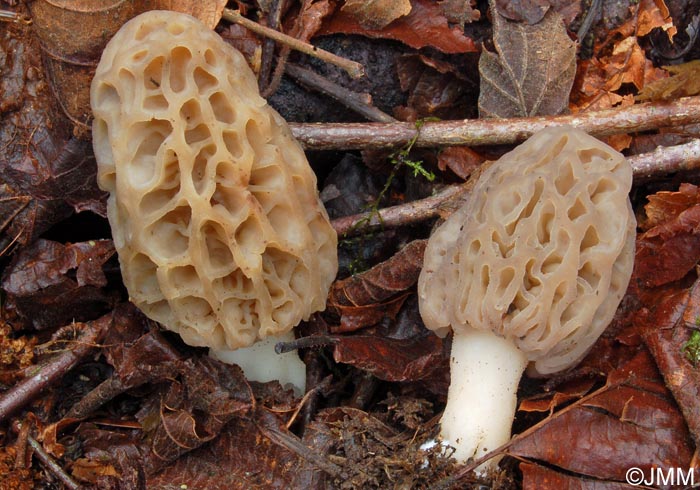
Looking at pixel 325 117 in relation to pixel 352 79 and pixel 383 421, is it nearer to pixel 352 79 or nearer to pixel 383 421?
pixel 352 79

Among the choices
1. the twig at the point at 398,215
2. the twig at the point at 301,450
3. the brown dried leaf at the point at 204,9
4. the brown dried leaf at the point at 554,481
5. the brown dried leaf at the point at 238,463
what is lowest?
the brown dried leaf at the point at 238,463

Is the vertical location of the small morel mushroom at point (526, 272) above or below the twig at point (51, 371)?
above

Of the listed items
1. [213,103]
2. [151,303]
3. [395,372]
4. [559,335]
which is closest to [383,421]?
[395,372]

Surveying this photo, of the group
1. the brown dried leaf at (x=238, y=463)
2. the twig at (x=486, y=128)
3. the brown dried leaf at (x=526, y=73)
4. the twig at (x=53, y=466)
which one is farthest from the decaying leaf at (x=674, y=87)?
the twig at (x=53, y=466)

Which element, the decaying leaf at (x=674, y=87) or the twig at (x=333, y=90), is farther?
the twig at (x=333, y=90)

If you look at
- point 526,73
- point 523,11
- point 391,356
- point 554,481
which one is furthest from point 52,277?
point 523,11

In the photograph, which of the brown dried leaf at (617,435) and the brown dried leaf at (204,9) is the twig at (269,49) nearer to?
the brown dried leaf at (204,9)
